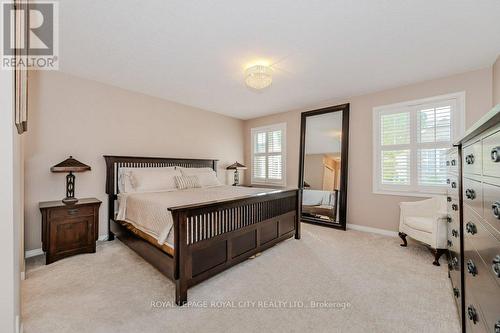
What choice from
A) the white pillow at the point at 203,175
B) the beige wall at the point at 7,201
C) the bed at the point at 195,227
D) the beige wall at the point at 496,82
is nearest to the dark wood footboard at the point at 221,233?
the bed at the point at 195,227

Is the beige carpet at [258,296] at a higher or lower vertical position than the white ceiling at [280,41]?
lower

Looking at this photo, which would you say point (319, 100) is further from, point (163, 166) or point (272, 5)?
point (163, 166)

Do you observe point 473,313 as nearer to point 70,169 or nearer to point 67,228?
point 67,228

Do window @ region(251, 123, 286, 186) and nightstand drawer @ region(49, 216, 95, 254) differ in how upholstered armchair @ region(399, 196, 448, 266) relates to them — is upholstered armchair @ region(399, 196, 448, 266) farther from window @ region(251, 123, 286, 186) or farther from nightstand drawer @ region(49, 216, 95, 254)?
nightstand drawer @ region(49, 216, 95, 254)

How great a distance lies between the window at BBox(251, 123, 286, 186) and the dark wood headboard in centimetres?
174

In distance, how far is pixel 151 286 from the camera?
206 cm

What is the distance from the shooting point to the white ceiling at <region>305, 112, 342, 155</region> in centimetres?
411

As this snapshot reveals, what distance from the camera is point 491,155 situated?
85 cm

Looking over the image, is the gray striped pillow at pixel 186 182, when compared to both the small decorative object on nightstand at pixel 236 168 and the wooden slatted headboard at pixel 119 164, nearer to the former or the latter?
the wooden slatted headboard at pixel 119 164

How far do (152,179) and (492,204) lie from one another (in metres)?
3.50

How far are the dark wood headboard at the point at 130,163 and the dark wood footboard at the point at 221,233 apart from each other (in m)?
2.11

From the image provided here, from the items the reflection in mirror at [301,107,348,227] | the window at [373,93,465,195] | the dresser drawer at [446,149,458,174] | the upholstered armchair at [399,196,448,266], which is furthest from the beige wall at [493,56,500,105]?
the reflection in mirror at [301,107,348,227]

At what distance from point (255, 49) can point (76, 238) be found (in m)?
3.14

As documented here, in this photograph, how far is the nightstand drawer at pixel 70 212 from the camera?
2533 millimetres
